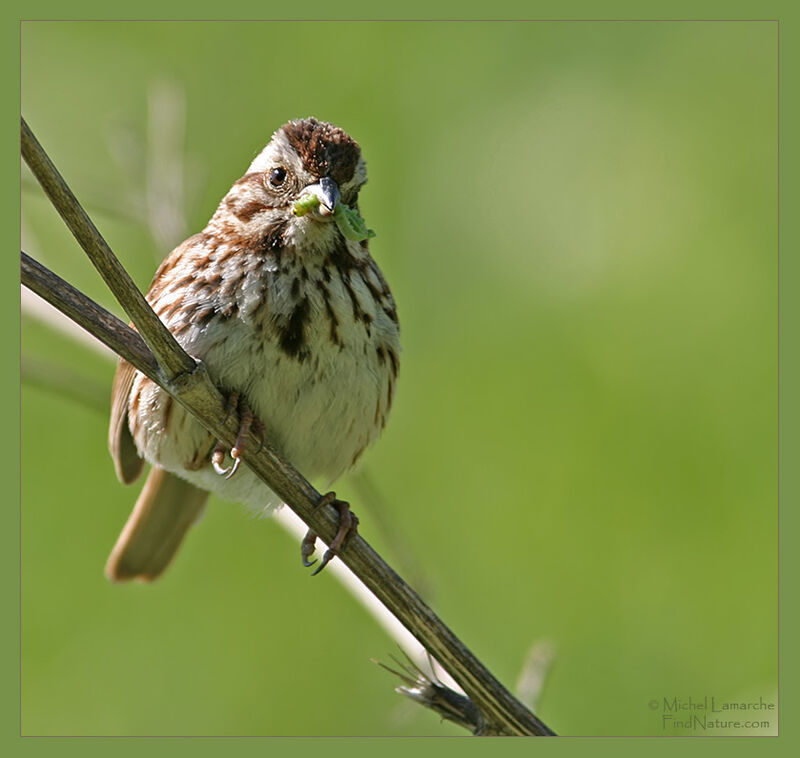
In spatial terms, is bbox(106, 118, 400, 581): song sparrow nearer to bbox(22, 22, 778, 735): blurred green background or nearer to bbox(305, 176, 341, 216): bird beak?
bbox(305, 176, 341, 216): bird beak

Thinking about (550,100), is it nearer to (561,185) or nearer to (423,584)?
(561,185)

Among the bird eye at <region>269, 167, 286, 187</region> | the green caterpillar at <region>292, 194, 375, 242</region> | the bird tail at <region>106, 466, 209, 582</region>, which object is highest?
the bird eye at <region>269, 167, 286, 187</region>

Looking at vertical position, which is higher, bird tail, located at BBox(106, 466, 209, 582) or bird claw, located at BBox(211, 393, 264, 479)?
bird tail, located at BBox(106, 466, 209, 582)

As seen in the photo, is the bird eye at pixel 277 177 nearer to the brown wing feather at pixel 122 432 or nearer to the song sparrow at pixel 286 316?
the song sparrow at pixel 286 316

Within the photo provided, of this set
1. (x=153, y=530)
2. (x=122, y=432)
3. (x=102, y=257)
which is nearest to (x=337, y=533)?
(x=102, y=257)

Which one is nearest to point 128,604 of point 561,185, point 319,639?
point 319,639

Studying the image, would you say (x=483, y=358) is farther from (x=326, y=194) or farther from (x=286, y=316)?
(x=326, y=194)

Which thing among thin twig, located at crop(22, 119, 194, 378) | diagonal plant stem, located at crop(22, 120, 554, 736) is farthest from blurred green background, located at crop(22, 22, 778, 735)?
thin twig, located at crop(22, 119, 194, 378)
